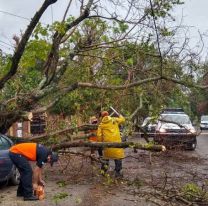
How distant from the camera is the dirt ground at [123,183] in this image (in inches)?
412

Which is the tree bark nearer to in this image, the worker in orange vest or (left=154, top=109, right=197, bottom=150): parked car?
the worker in orange vest

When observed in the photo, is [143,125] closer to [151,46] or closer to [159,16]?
[151,46]

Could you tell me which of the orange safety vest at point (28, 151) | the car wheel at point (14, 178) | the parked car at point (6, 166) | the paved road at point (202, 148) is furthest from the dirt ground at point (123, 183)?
the paved road at point (202, 148)

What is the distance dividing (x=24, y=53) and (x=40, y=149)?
2940 millimetres

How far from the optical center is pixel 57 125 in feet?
49.5

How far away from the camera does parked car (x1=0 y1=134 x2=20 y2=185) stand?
11773 millimetres

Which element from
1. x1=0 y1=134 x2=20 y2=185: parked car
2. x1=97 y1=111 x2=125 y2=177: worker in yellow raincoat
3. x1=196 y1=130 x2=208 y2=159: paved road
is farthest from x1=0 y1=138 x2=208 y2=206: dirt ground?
x1=196 y1=130 x2=208 y2=159: paved road

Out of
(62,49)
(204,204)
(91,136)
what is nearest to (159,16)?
(62,49)

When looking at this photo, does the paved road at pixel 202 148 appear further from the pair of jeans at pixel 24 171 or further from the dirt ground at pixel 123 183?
the pair of jeans at pixel 24 171

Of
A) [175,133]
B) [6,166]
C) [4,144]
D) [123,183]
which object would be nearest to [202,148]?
[175,133]

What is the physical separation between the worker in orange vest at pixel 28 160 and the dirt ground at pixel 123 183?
0.87 feet

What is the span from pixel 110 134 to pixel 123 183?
1.59m

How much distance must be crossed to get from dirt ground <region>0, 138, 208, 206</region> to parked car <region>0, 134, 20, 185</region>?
237mm

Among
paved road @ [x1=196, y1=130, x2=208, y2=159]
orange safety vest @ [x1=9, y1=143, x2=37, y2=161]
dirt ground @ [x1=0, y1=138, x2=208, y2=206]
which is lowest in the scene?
dirt ground @ [x1=0, y1=138, x2=208, y2=206]
